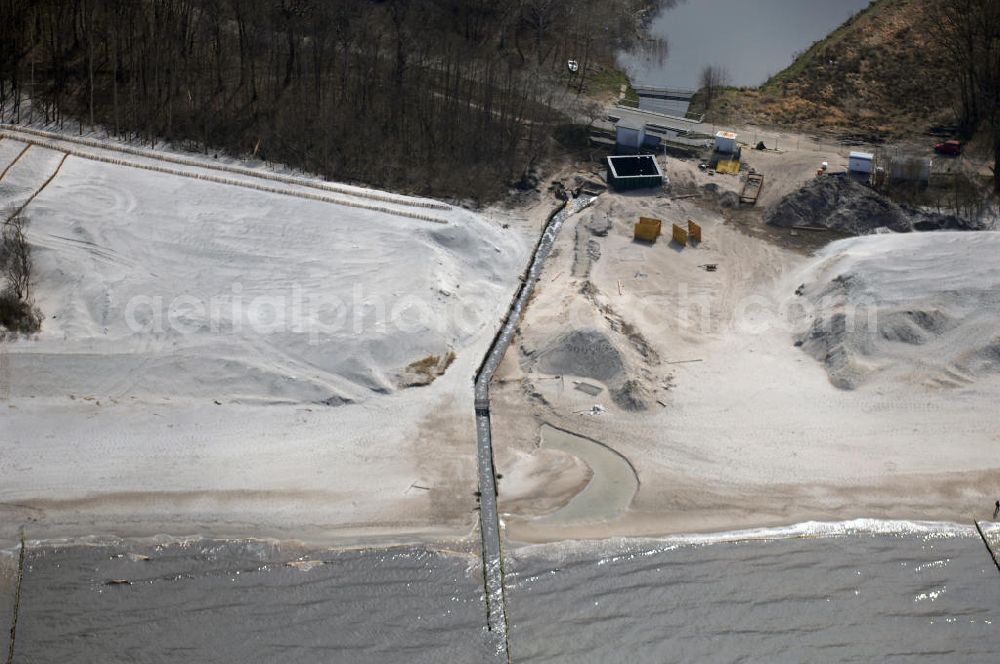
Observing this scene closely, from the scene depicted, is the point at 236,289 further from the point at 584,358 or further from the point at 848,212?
the point at 848,212

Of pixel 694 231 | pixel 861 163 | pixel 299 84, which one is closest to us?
pixel 694 231

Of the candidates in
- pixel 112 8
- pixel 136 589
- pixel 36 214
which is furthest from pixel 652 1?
pixel 136 589

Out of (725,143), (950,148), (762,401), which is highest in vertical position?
(950,148)

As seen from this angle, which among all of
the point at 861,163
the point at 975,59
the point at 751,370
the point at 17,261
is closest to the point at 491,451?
the point at 751,370

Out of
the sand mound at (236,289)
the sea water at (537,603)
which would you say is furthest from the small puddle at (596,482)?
the sand mound at (236,289)

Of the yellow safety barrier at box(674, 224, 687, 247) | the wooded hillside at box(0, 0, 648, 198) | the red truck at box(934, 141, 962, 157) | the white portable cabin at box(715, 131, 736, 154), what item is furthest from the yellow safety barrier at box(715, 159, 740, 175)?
the red truck at box(934, 141, 962, 157)
